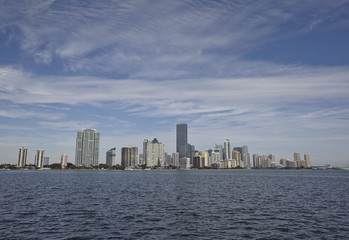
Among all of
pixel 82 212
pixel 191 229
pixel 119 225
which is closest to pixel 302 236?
pixel 191 229

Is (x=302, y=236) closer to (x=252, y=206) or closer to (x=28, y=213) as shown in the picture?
(x=252, y=206)

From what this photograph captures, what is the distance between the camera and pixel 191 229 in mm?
37312

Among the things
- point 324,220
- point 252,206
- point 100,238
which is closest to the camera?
point 100,238

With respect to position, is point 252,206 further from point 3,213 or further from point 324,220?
point 3,213

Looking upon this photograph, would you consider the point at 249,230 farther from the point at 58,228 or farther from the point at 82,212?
the point at 82,212

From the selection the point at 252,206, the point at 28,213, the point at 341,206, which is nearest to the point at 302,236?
the point at 252,206

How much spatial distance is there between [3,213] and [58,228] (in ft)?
59.9

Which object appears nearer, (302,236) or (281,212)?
(302,236)

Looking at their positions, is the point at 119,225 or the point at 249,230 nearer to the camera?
the point at 249,230

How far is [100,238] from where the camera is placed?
3262cm

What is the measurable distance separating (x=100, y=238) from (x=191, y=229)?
43.5 feet

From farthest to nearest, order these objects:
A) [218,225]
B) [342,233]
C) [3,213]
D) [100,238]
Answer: [3,213] → [218,225] → [342,233] → [100,238]

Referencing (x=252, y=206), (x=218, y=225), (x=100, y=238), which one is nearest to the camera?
(x=100, y=238)

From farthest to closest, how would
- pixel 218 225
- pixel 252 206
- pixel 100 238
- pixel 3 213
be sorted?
→ pixel 252 206, pixel 3 213, pixel 218 225, pixel 100 238
